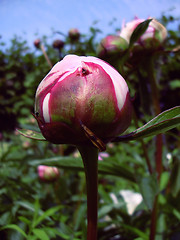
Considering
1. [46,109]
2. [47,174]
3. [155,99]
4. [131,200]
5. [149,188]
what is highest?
[46,109]

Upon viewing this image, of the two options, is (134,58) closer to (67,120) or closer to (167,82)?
(67,120)

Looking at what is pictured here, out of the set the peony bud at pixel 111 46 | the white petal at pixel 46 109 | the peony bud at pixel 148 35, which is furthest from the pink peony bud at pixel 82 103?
the peony bud at pixel 148 35

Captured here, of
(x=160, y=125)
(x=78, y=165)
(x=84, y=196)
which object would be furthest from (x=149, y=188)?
(x=84, y=196)

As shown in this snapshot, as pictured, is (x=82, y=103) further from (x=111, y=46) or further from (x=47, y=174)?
(x=47, y=174)

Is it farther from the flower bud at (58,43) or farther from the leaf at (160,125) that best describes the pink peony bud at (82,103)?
the flower bud at (58,43)

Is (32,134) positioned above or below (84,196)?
above

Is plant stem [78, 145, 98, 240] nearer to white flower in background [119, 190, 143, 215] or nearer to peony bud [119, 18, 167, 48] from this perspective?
peony bud [119, 18, 167, 48]
